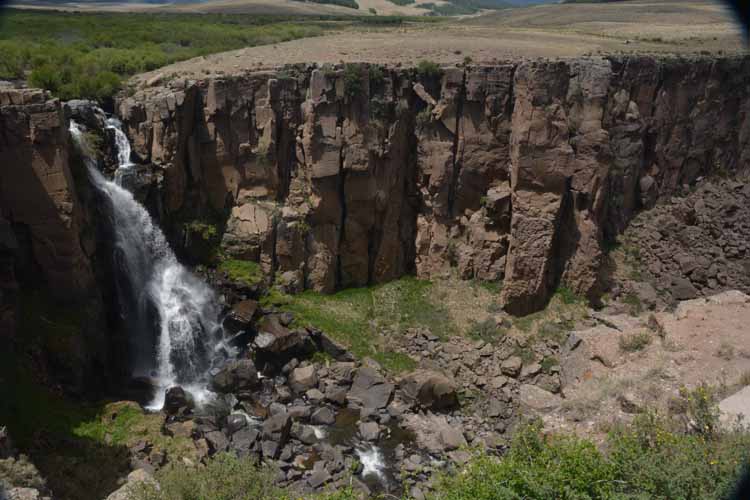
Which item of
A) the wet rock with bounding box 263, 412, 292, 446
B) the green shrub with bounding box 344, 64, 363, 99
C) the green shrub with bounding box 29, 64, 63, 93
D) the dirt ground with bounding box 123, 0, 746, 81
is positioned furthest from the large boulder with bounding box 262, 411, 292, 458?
the green shrub with bounding box 29, 64, 63, 93

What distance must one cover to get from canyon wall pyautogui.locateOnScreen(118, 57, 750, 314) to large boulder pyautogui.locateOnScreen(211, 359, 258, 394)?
6.24 metres

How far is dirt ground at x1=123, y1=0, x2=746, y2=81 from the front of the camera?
37062mm

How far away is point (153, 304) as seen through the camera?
2922 cm

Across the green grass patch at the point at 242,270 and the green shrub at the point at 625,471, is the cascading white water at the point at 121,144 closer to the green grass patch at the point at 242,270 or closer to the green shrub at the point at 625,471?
the green grass patch at the point at 242,270

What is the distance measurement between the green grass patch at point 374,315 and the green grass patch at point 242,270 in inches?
53.7

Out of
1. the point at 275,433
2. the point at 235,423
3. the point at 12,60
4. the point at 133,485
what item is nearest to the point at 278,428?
the point at 275,433

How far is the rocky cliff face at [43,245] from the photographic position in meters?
23.4

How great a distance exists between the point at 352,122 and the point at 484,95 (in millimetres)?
7572

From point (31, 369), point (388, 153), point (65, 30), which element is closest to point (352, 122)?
point (388, 153)

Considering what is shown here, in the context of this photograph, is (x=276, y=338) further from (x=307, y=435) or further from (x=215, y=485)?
(x=215, y=485)

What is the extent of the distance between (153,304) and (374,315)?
39.2ft

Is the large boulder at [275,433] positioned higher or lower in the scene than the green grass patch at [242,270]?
lower

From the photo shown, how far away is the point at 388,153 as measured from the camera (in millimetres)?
32719

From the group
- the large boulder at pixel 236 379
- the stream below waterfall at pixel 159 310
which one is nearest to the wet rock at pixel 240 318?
the stream below waterfall at pixel 159 310
